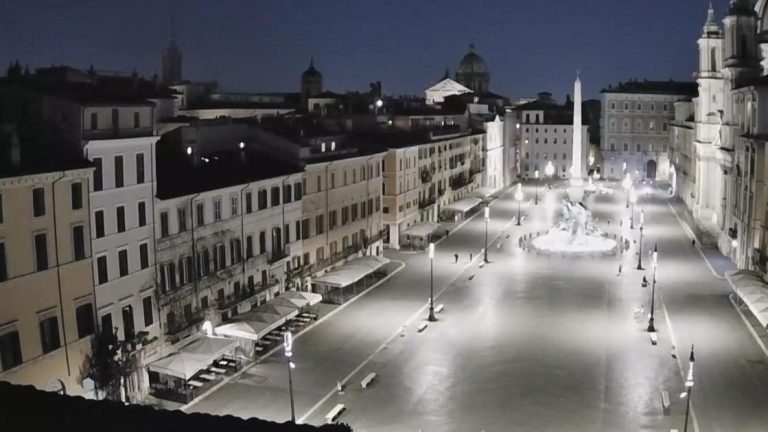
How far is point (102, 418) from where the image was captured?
460 inches

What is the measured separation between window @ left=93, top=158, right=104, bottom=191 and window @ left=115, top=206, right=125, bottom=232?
1569 millimetres

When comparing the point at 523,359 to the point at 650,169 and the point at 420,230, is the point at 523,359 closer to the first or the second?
the point at 420,230

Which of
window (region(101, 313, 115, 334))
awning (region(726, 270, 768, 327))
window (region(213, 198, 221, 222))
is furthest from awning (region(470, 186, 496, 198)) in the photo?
window (region(101, 313, 115, 334))

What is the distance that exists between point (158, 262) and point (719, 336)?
30657mm

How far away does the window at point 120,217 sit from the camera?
3929cm

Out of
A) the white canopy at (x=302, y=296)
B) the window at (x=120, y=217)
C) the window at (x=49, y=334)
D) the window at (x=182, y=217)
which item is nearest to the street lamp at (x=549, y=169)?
the white canopy at (x=302, y=296)

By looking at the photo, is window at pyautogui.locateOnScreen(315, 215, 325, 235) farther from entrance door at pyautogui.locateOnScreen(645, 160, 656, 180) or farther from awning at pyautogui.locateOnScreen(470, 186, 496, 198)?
entrance door at pyautogui.locateOnScreen(645, 160, 656, 180)

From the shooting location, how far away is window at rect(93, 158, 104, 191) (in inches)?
1485

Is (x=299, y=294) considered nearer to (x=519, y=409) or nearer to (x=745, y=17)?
(x=519, y=409)

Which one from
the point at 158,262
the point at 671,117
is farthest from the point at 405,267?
the point at 671,117

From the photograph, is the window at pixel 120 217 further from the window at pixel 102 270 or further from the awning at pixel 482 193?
the awning at pixel 482 193

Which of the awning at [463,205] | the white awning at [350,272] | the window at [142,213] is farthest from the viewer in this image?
the awning at [463,205]

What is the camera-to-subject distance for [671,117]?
157 meters

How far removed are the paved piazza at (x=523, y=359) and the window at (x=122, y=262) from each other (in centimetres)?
687
